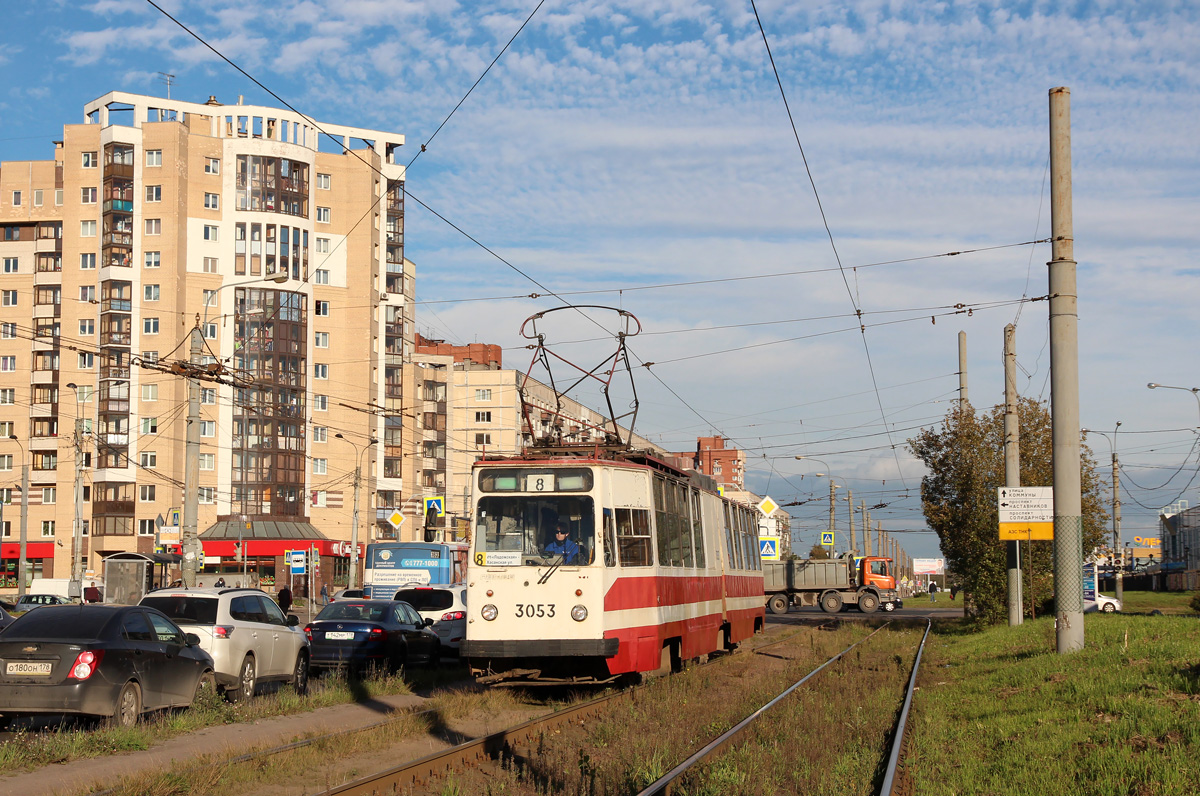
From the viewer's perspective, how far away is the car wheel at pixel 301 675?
716 inches

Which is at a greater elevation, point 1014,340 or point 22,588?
point 1014,340

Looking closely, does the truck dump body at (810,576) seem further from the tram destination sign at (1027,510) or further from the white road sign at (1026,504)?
the white road sign at (1026,504)

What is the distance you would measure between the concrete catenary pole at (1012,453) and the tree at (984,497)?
7.09ft

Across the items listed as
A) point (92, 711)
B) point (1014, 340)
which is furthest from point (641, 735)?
point (1014, 340)

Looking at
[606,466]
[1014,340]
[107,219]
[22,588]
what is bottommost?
Answer: [22,588]

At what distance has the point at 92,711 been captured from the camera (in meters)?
12.3

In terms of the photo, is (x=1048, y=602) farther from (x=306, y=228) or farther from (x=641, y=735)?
(x=306, y=228)

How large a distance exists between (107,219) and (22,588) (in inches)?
1387

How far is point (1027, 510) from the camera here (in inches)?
969

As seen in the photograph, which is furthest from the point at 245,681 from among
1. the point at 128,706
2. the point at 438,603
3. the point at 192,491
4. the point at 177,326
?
the point at 177,326

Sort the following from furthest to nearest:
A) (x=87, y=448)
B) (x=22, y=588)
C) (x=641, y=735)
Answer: (x=87, y=448), (x=22, y=588), (x=641, y=735)

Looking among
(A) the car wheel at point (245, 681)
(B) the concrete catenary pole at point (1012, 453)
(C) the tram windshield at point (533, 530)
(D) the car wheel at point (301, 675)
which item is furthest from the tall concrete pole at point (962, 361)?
(A) the car wheel at point (245, 681)

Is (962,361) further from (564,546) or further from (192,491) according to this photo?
(564,546)

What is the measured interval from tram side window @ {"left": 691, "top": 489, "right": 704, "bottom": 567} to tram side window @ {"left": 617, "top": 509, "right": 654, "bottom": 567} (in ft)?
9.08
